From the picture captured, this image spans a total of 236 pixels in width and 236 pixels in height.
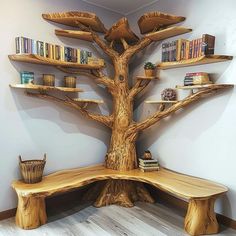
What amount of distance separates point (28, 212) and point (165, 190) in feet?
4.31

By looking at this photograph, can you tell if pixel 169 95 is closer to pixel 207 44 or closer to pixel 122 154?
pixel 207 44

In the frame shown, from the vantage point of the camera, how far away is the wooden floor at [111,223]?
2.11 meters

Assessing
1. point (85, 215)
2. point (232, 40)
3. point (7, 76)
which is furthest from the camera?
point (85, 215)

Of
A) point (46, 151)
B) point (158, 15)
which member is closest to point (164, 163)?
point (46, 151)

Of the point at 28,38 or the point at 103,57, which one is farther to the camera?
the point at 103,57

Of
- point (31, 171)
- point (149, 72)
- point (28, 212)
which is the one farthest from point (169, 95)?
point (28, 212)

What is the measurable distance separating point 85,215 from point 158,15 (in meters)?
2.27

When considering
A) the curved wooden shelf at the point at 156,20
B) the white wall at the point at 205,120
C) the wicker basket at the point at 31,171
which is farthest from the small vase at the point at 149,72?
the wicker basket at the point at 31,171

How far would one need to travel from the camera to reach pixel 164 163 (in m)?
2.82

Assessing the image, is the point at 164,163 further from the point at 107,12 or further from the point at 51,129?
the point at 107,12

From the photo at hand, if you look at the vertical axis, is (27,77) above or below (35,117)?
above

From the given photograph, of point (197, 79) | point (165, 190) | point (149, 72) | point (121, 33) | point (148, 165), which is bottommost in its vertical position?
point (165, 190)

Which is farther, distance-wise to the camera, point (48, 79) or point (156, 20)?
point (156, 20)

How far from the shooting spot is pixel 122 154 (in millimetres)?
2736
